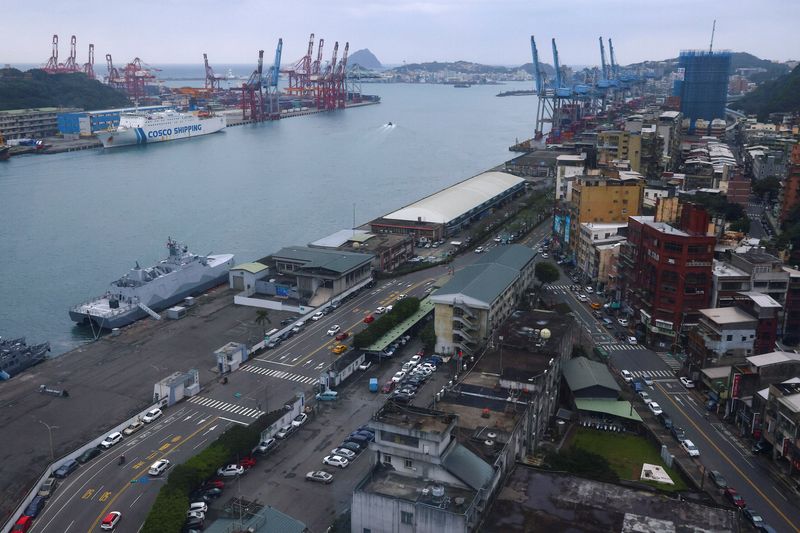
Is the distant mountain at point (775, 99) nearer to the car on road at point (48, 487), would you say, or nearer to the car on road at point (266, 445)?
the car on road at point (266, 445)

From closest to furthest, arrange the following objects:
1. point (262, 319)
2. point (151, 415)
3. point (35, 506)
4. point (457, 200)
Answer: point (35, 506), point (151, 415), point (262, 319), point (457, 200)

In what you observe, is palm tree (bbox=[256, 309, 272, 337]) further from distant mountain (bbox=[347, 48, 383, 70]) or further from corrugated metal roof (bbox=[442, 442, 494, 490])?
distant mountain (bbox=[347, 48, 383, 70])

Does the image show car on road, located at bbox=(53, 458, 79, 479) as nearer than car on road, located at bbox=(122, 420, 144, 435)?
Yes

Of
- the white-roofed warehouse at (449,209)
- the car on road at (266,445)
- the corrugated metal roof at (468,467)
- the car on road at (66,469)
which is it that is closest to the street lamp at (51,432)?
the car on road at (66,469)

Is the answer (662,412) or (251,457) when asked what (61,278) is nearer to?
(251,457)

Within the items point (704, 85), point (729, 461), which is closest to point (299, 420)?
point (729, 461)

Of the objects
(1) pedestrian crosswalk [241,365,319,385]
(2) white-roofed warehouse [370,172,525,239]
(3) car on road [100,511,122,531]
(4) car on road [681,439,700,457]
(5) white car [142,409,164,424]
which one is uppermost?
(2) white-roofed warehouse [370,172,525,239]

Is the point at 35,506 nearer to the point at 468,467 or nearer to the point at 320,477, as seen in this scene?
the point at 320,477

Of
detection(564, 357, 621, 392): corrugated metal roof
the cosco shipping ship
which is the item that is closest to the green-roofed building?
detection(564, 357, 621, 392): corrugated metal roof
